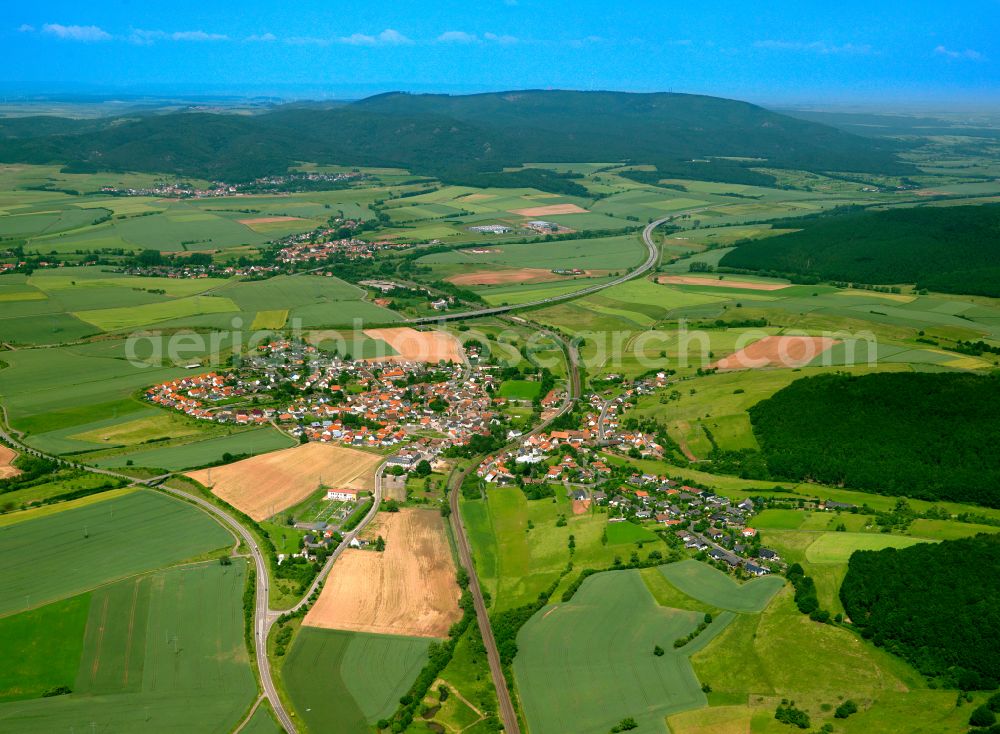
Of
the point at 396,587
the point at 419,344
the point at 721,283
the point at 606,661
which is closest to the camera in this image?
the point at 606,661

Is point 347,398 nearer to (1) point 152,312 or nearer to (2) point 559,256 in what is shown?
(1) point 152,312

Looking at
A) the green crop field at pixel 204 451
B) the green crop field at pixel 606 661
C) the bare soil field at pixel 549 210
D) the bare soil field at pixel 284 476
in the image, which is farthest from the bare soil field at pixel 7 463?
the bare soil field at pixel 549 210

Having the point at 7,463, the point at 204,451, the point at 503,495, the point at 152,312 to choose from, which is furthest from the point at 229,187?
the point at 503,495

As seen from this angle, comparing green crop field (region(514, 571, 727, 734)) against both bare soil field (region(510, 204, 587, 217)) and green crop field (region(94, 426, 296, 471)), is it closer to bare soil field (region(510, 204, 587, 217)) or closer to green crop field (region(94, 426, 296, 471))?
green crop field (region(94, 426, 296, 471))

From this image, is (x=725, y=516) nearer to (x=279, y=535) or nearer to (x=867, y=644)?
(x=867, y=644)

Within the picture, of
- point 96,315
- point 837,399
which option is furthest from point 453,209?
point 837,399

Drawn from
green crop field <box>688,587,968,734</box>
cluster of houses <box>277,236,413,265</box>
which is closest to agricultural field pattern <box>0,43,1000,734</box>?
green crop field <box>688,587,968,734</box>

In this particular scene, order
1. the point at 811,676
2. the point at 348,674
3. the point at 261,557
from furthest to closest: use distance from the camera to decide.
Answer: the point at 261,557
the point at 348,674
the point at 811,676
